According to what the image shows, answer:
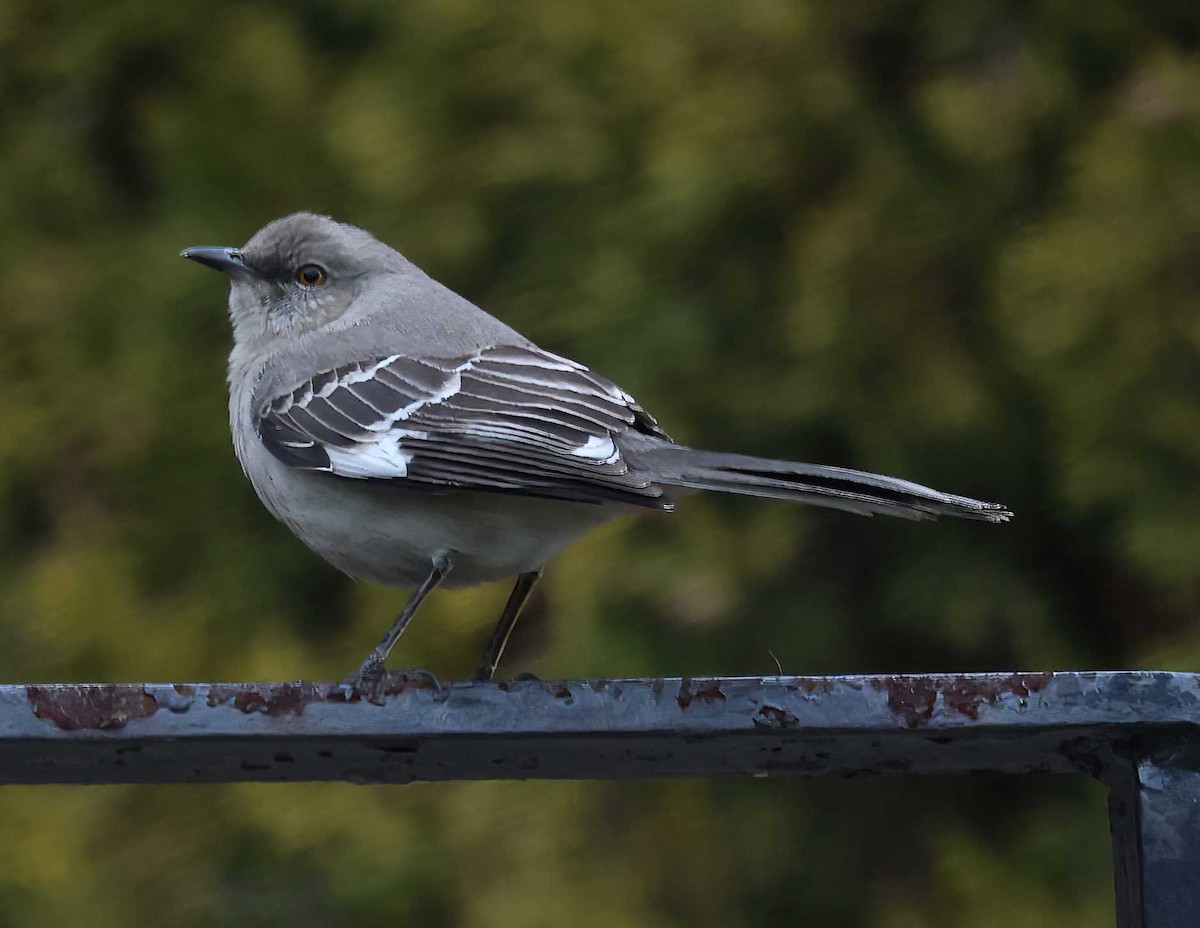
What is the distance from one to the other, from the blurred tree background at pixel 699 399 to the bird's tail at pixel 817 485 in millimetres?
950

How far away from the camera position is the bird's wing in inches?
77.2

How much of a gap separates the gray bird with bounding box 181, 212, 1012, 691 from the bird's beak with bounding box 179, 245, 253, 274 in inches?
0.5

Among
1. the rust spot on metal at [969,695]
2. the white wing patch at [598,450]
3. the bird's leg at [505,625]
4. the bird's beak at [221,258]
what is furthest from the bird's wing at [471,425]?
the rust spot on metal at [969,695]

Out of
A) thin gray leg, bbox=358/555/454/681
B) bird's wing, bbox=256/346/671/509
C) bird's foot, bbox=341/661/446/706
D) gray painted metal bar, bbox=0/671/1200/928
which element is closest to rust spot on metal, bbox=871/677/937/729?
gray painted metal bar, bbox=0/671/1200/928

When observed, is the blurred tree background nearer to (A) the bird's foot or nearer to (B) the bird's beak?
(B) the bird's beak

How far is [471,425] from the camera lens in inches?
83.8

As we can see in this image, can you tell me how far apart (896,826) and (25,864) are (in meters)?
1.99

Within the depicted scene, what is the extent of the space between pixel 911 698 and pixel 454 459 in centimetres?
100

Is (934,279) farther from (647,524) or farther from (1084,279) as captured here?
(647,524)

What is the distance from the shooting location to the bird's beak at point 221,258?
267 centimetres

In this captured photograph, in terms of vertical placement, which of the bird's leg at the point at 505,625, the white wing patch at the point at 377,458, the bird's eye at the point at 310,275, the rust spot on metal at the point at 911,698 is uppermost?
the rust spot on metal at the point at 911,698

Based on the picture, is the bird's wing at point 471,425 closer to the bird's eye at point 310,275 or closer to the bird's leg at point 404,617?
the bird's leg at point 404,617

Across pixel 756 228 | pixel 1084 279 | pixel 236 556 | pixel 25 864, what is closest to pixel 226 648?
pixel 236 556

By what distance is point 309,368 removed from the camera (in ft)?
8.15
